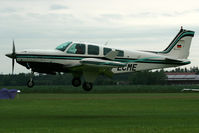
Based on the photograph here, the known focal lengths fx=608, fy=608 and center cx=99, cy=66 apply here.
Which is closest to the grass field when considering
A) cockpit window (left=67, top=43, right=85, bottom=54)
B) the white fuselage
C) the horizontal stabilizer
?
the white fuselage

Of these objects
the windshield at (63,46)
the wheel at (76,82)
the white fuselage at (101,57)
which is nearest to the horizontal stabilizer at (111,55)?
the white fuselage at (101,57)

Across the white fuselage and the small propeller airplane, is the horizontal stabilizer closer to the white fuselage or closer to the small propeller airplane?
the small propeller airplane

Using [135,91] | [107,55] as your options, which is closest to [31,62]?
[107,55]

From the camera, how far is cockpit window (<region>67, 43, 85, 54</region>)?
52281 millimetres

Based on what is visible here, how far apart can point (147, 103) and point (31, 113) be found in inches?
1280

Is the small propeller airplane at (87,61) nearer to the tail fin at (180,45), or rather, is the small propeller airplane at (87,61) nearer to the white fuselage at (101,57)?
the white fuselage at (101,57)

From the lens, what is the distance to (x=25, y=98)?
163625mm

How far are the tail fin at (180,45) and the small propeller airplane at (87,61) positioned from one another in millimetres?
1349

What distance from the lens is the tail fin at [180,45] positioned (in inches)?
2227

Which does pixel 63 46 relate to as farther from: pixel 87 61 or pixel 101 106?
pixel 101 106

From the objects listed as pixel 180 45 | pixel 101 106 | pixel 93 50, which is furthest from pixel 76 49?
pixel 101 106

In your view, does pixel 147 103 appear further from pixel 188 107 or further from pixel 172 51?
pixel 172 51

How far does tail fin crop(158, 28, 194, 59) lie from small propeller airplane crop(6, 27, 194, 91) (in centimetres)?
135

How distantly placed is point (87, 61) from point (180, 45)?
405 inches
